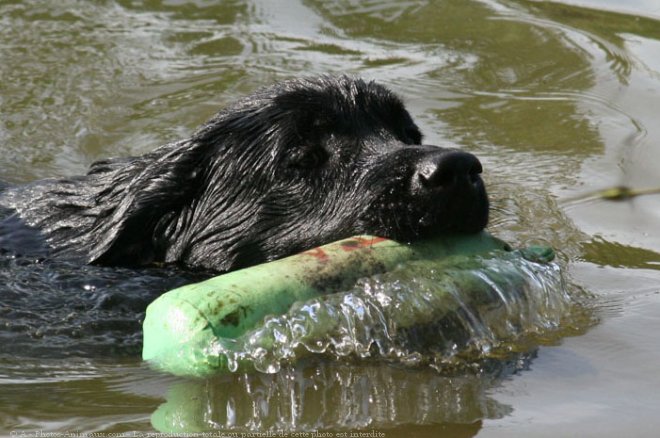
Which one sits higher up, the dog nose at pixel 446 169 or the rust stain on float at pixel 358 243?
the dog nose at pixel 446 169

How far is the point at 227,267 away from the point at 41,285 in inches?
30.8

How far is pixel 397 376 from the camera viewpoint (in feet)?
13.4

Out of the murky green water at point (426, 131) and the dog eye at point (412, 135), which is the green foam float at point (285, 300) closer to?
the murky green water at point (426, 131)

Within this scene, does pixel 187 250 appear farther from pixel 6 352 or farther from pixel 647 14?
pixel 647 14

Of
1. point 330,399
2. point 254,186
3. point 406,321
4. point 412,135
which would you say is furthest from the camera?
point 412,135

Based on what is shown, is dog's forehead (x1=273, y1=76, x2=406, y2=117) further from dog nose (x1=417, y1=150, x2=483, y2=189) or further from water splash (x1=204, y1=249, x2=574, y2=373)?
water splash (x1=204, y1=249, x2=574, y2=373)

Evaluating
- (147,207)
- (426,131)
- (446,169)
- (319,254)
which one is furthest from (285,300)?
(426,131)

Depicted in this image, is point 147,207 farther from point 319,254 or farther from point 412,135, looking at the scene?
point 412,135

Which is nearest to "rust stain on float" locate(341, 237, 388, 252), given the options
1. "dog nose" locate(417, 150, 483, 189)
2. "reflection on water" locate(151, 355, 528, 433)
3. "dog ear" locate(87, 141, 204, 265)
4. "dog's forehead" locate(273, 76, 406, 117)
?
"dog nose" locate(417, 150, 483, 189)

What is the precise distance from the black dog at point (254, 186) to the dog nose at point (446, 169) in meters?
0.15

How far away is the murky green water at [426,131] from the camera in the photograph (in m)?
3.87

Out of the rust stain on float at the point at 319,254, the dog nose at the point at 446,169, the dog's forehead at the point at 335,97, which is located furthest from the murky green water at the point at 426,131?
the dog's forehead at the point at 335,97

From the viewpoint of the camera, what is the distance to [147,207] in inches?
197

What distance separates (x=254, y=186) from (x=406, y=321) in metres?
1.13
